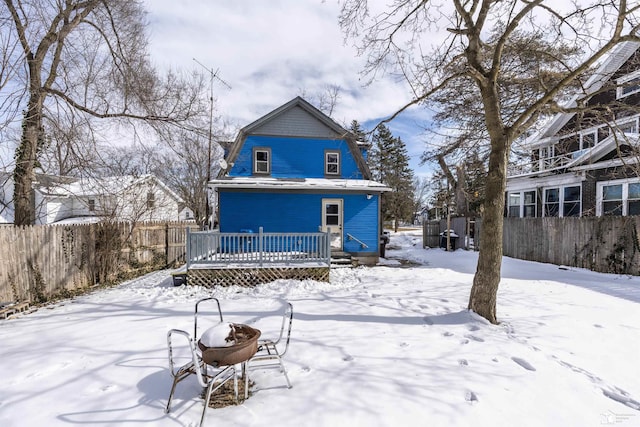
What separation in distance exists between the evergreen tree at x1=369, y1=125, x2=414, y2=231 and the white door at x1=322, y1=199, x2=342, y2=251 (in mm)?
18750

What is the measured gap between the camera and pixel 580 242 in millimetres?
9977

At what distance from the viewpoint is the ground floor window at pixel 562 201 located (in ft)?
45.9

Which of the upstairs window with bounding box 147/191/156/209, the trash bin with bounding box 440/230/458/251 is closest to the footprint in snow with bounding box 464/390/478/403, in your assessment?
the upstairs window with bounding box 147/191/156/209

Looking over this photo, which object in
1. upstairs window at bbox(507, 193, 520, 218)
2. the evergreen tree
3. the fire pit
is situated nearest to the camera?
the fire pit

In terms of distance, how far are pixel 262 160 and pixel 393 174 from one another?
24.5 meters

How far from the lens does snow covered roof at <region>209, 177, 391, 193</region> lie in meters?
11.1

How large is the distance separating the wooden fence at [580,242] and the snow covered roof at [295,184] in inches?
245

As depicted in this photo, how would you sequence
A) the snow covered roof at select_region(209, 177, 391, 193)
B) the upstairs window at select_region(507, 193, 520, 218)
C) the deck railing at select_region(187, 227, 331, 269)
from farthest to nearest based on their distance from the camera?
the upstairs window at select_region(507, 193, 520, 218)
the snow covered roof at select_region(209, 177, 391, 193)
the deck railing at select_region(187, 227, 331, 269)

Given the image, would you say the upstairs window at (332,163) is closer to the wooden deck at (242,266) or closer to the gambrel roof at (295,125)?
the gambrel roof at (295,125)

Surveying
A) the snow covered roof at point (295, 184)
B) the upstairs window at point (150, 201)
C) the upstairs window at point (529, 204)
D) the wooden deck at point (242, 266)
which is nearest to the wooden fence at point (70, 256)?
the upstairs window at point (150, 201)

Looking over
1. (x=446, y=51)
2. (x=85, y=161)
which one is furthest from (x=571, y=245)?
(x=85, y=161)

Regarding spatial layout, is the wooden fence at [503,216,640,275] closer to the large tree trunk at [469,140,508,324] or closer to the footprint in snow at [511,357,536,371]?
the large tree trunk at [469,140,508,324]

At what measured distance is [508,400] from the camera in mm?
2895

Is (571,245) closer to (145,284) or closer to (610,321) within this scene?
(610,321)
